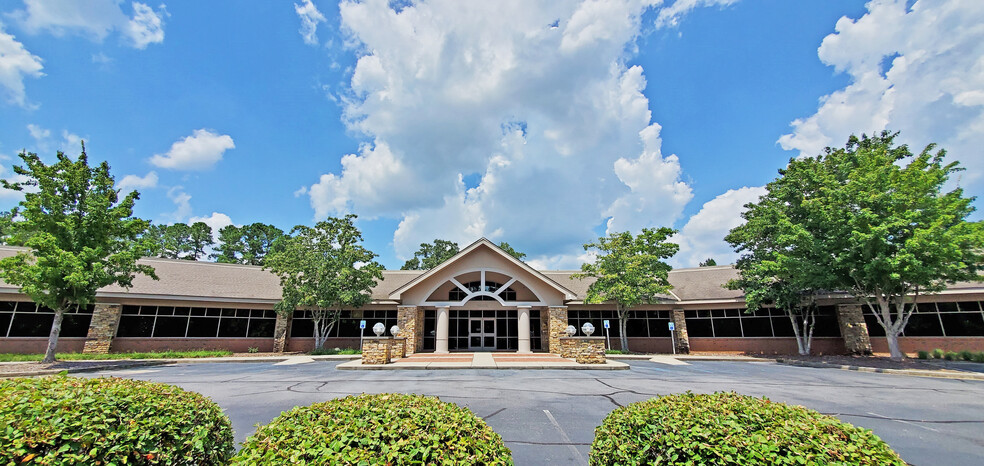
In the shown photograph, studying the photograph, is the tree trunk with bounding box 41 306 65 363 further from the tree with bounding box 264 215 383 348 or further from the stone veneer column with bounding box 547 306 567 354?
the stone veneer column with bounding box 547 306 567 354

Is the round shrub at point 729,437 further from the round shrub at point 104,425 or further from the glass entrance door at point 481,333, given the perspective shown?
the glass entrance door at point 481,333

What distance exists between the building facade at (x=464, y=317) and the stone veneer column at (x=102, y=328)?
5 centimetres

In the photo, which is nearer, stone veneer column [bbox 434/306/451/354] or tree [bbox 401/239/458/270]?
stone veneer column [bbox 434/306/451/354]

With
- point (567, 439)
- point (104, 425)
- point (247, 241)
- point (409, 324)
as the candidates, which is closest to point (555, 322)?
point (409, 324)

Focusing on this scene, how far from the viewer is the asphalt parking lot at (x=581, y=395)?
579cm

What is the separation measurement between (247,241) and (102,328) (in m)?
45.6

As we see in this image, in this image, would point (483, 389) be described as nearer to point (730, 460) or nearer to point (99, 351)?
point (730, 460)

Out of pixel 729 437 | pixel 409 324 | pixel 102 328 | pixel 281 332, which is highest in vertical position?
pixel 409 324

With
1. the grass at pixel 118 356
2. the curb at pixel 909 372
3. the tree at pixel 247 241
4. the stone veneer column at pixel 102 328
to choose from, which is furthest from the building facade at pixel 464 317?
the tree at pixel 247 241

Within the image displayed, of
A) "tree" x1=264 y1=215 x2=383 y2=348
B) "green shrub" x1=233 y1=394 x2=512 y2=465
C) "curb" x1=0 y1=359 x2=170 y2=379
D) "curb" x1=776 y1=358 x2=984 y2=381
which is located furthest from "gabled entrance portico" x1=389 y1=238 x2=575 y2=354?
"green shrub" x1=233 y1=394 x2=512 y2=465

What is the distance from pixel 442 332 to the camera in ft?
66.2

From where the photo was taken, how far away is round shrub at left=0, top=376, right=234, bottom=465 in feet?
7.82

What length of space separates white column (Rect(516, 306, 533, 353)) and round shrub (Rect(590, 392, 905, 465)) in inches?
693

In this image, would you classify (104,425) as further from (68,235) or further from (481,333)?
(481,333)
